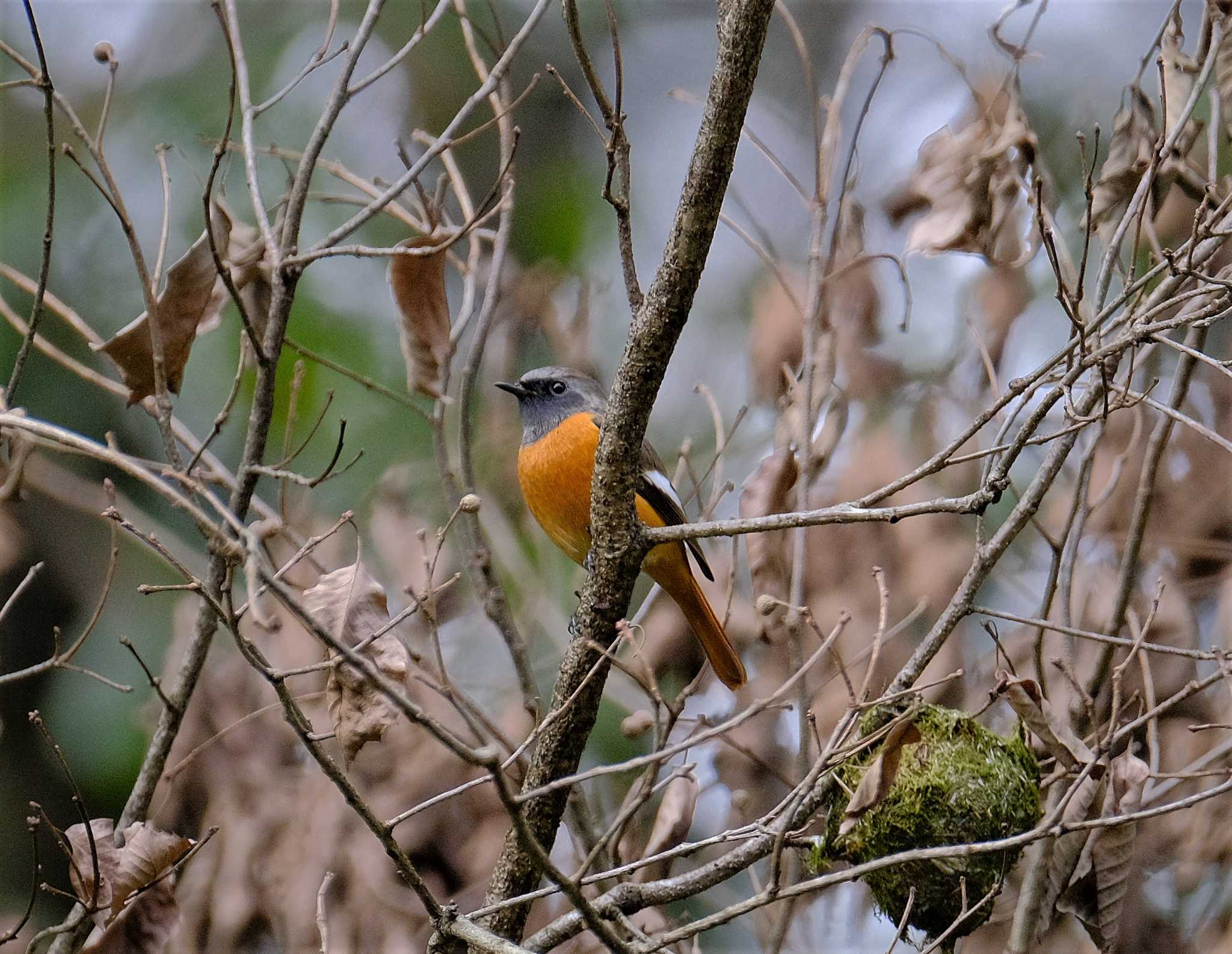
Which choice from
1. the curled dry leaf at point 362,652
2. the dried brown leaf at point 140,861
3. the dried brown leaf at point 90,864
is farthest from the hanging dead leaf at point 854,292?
the dried brown leaf at point 90,864

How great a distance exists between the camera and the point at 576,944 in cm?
376

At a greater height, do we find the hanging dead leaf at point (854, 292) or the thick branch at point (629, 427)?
the hanging dead leaf at point (854, 292)

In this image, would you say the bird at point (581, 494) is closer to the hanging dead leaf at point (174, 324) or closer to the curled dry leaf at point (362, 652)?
the hanging dead leaf at point (174, 324)

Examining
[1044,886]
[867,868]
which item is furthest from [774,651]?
[867,868]

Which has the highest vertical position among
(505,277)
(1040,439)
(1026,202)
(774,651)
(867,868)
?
(505,277)

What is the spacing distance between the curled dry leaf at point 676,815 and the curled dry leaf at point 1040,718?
2.66 ft

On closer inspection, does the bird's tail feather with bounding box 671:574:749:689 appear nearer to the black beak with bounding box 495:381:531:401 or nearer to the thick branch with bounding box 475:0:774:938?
the black beak with bounding box 495:381:531:401

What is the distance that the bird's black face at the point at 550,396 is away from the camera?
15.4ft

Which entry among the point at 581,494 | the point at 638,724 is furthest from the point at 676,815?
the point at 581,494

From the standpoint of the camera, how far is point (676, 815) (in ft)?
9.77

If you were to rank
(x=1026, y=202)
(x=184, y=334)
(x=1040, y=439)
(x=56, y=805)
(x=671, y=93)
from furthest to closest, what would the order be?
(x=56, y=805) < (x=671, y=93) < (x=1026, y=202) < (x=184, y=334) < (x=1040, y=439)

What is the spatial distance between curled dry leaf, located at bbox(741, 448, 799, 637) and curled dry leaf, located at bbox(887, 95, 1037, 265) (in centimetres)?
75

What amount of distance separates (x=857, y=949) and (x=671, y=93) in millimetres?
3244

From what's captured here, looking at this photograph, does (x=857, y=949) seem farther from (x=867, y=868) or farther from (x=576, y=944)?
(x=867, y=868)
